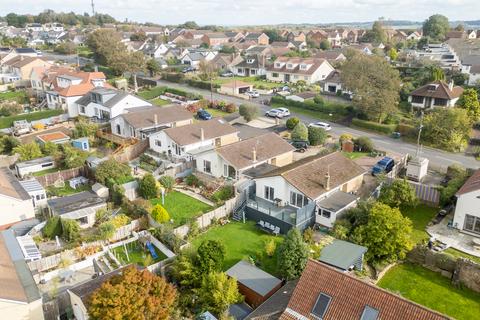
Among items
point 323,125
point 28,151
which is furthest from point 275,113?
point 28,151

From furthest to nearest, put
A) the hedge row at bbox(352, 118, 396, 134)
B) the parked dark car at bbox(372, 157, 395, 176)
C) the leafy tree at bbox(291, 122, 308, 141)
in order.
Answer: the hedge row at bbox(352, 118, 396, 134)
the leafy tree at bbox(291, 122, 308, 141)
the parked dark car at bbox(372, 157, 395, 176)

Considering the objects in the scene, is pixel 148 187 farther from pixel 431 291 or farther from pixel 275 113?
pixel 275 113

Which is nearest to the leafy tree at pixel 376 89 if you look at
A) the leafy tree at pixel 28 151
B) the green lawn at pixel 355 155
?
the green lawn at pixel 355 155

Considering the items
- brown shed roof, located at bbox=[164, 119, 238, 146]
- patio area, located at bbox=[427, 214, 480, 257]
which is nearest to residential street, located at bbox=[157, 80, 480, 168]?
patio area, located at bbox=[427, 214, 480, 257]

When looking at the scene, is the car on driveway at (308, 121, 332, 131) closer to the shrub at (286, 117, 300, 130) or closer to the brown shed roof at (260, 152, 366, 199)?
the shrub at (286, 117, 300, 130)

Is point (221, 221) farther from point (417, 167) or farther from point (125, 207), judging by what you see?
point (417, 167)

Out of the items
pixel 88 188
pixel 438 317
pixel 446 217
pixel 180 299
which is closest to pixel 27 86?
pixel 88 188
